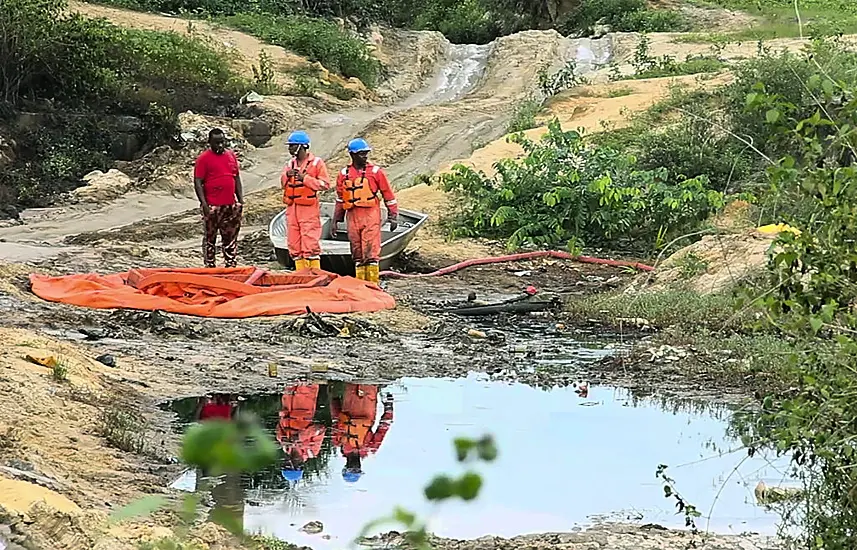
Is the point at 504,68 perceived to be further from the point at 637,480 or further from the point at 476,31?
the point at 637,480

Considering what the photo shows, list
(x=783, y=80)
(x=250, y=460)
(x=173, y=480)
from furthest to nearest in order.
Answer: (x=783, y=80) < (x=173, y=480) < (x=250, y=460)

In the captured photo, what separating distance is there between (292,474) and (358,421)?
1618 mm

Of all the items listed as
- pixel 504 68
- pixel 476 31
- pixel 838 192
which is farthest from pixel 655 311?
pixel 476 31

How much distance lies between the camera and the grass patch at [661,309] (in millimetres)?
13117

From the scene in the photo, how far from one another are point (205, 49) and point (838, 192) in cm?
2771

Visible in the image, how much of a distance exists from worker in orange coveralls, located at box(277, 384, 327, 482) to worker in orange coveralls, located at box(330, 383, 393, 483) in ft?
0.52

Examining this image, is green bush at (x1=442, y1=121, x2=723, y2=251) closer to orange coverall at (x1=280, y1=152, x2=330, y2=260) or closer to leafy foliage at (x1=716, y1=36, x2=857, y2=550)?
orange coverall at (x1=280, y1=152, x2=330, y2=260)

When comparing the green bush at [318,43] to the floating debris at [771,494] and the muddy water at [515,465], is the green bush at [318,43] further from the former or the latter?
the floating debris at [771,494]

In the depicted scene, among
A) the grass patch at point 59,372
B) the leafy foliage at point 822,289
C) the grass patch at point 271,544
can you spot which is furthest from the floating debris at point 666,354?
the leafy foliage at point 822,289

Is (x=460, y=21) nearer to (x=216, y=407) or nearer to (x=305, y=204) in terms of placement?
(x=305, y=204)

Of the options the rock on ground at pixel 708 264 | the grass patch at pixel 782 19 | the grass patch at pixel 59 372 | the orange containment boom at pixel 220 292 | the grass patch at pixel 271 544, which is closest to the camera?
the grass patch at pixel 271 544

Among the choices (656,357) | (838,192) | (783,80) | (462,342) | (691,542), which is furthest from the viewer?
(783,80)

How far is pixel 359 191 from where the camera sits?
47.6 ft

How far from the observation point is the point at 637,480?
8234 millimetres
